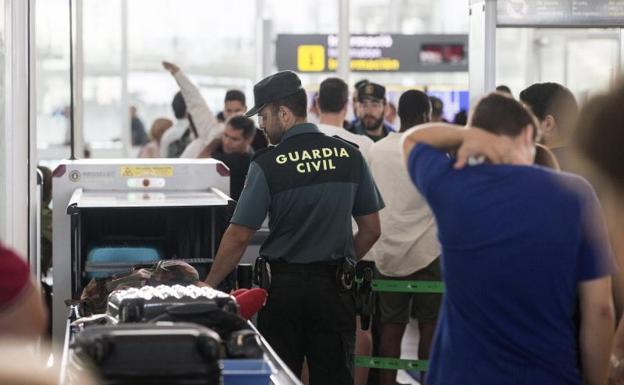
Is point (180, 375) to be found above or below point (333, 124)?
below

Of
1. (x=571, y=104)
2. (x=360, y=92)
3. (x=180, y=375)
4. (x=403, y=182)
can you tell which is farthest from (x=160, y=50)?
(x=180, y=375)

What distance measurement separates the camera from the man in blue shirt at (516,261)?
140 inches

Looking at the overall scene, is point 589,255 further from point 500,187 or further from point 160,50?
point 160,50

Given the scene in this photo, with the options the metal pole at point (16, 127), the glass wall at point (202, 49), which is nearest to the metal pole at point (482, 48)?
the metal pole at point (16, 127)

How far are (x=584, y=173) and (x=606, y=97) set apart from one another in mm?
286

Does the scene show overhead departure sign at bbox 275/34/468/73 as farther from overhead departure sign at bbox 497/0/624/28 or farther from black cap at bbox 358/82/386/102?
overhead departure sign at bbox 497/0/624/28

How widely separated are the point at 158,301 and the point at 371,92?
4.82 meters

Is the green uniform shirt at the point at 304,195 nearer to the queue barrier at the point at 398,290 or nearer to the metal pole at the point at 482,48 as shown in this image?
the metal pole at the point at 482,48

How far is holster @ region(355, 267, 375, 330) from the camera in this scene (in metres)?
5.91

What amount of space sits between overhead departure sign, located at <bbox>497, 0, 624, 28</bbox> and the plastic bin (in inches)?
107

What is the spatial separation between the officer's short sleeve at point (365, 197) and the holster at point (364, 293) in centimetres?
27

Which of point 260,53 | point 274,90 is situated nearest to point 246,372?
point 274,90

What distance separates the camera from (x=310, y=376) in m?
5.89

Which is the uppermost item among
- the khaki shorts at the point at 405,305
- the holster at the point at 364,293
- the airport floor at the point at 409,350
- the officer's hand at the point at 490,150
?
the officer's hand at the point at 490,150
